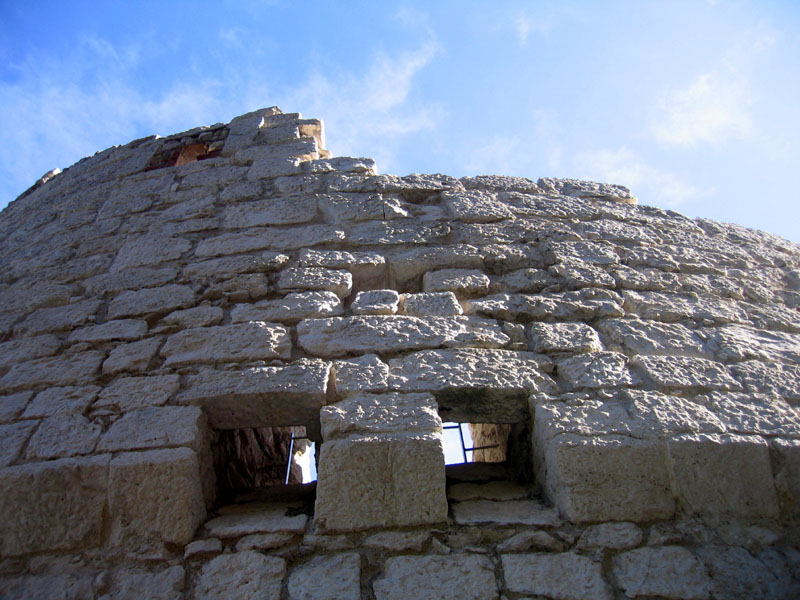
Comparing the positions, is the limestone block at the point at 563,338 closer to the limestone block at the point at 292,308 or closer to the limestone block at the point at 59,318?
the limestone block at the point at 292,308

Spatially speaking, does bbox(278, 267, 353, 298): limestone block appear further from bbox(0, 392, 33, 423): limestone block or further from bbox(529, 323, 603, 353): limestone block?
bbox(0, 392, 33, 423): limestone block

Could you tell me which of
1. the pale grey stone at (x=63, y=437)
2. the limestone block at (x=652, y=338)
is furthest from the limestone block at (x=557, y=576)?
the pale grey stone at (x=63, y=437)

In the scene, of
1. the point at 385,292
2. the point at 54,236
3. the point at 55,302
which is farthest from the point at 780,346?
the point at 54,236

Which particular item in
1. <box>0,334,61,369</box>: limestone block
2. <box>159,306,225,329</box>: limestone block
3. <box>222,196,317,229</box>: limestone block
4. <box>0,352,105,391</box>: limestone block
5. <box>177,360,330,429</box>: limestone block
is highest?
<box>222,196,317,229</box>: limestone block

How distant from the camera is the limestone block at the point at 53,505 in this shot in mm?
1614

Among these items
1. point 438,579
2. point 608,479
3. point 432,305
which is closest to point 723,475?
point 608,479

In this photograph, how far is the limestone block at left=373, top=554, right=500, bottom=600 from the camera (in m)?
1.40

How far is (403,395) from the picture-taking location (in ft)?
5.87

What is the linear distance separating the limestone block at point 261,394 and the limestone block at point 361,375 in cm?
5

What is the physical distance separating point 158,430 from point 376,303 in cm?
89

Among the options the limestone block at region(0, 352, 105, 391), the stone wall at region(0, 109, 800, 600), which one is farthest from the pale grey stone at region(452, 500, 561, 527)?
the limestone block at region(0, 352, 105, 391)

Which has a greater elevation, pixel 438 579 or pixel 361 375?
pixel 361 375

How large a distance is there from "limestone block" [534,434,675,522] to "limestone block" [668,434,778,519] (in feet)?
0.18

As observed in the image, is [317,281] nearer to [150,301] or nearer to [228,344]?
[228,344]
